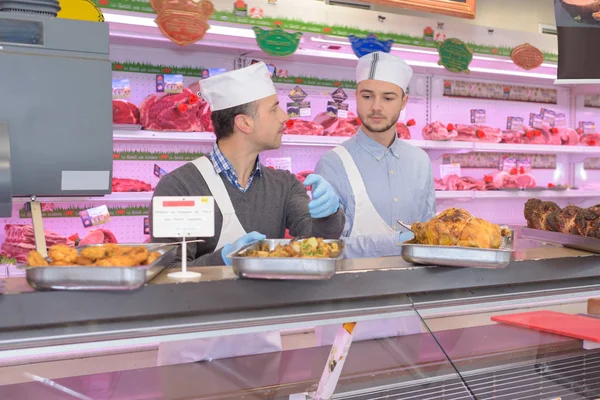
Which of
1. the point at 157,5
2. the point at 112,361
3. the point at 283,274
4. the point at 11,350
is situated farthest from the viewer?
the point at 157,5

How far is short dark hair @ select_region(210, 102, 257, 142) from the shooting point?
2990mm

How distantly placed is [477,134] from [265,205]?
14.1 feet

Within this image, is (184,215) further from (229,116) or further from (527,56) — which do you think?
(527,56)

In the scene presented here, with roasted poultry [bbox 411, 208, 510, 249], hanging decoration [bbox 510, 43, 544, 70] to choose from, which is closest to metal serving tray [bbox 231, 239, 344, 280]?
roasted poultry [bbox 411, 208, 510, 249]

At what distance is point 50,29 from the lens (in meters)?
1.96

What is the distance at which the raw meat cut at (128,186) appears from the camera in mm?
4992

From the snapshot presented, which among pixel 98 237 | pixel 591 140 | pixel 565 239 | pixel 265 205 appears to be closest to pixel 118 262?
pixel 265 205

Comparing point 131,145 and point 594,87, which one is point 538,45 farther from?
point 131,145

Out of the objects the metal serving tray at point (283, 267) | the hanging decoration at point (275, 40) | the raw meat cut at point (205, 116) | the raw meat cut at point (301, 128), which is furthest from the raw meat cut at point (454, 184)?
the metal serving tray at point (283, 267)

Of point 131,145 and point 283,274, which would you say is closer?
point 283,274

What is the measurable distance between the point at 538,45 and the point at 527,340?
17.5ft

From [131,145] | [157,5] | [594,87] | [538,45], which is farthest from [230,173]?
[594,87]

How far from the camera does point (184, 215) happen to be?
5.83 ft

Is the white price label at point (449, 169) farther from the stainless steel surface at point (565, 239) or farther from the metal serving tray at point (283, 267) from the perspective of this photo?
the metal serving tray at point (283, 267)
